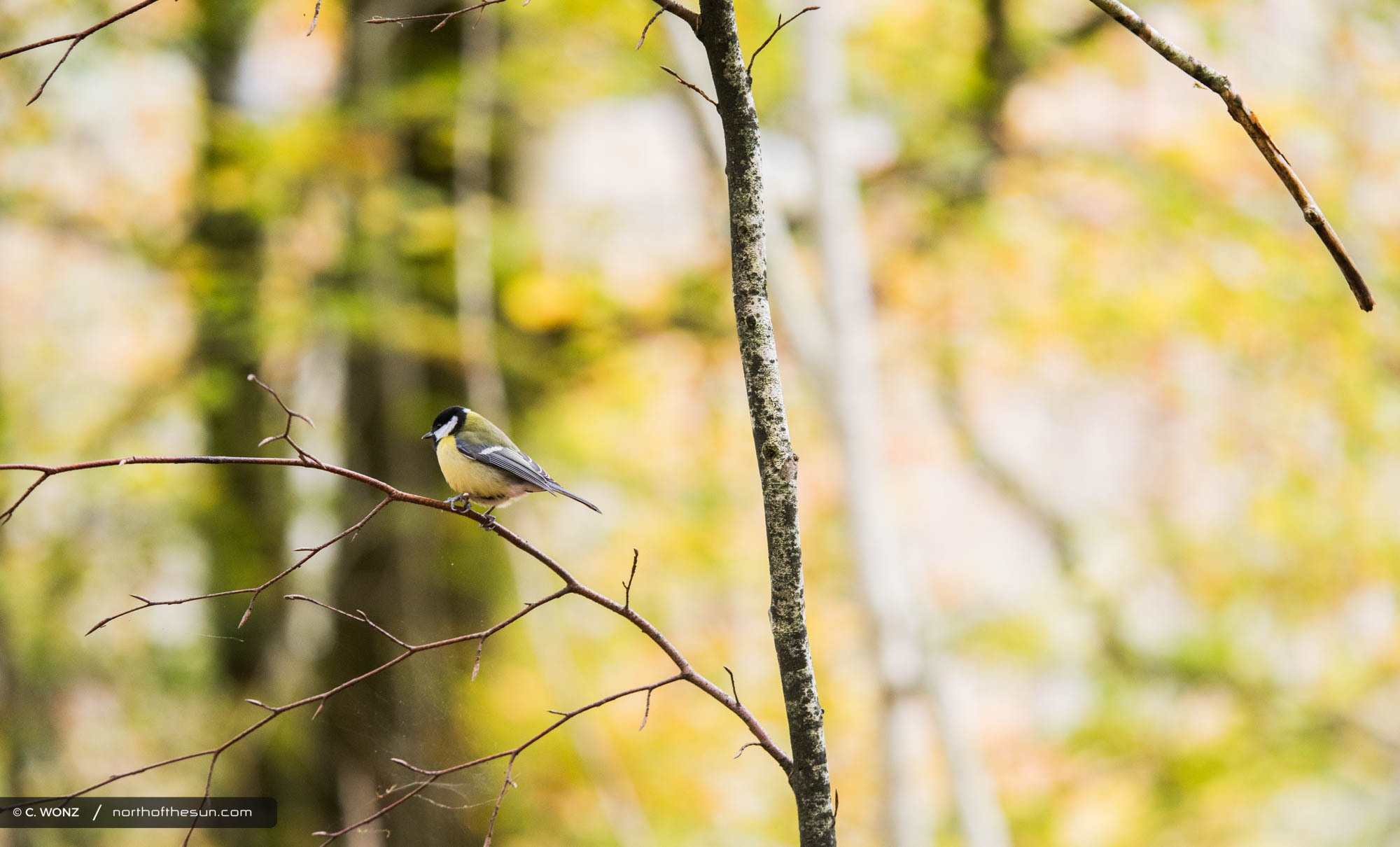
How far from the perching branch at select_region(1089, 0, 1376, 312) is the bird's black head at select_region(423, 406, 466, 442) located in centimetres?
108

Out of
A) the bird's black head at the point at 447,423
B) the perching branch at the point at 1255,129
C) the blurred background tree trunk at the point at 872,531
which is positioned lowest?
the perching branch at the point at 1255,129

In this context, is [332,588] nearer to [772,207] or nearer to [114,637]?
[114,637]

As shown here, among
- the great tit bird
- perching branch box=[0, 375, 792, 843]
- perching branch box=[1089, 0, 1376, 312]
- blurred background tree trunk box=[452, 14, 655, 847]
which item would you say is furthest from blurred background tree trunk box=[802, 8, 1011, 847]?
perching branch box=[1089, 0, 1376, 312]

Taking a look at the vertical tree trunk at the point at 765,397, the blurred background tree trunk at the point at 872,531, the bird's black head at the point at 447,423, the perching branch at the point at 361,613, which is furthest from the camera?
the blurred background tree trunk at the point at 872,531

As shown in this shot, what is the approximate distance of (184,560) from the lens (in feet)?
15.9

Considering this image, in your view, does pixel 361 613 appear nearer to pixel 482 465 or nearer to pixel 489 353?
pixel 482 465

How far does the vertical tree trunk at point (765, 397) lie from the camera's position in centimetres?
90

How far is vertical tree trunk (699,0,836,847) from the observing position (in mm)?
903

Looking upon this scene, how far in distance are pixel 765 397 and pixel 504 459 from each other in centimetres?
70

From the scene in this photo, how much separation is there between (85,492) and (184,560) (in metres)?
0.60

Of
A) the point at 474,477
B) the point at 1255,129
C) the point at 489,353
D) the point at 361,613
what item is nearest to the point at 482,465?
the point at 474,477

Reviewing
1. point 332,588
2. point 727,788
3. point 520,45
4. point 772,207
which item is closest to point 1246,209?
point 772,207

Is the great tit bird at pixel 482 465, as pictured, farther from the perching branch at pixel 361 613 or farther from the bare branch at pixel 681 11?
the bare branch at pixel 681 11

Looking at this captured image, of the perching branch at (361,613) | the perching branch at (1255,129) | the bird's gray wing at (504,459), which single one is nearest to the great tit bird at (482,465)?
the bird's gray wing at (504,459)
